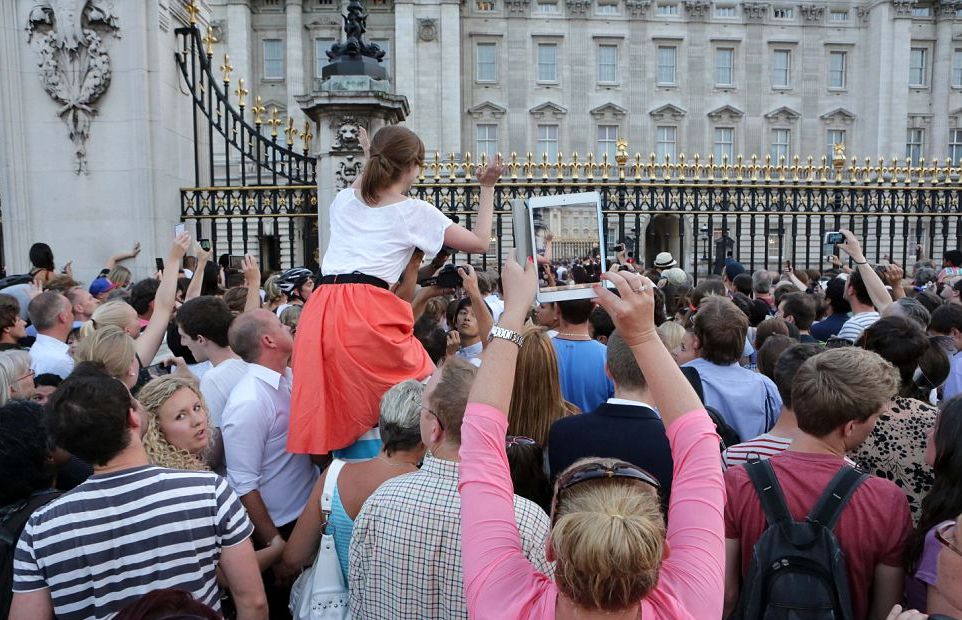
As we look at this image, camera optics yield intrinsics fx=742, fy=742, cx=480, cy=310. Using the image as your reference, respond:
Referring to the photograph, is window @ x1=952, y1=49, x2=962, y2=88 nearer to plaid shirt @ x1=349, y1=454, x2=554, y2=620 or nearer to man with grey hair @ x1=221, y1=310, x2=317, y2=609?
man with grey hair @ x1=221, y1=310, x2=317, y2=609

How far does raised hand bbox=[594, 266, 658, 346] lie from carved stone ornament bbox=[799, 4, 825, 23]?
42.3 metres

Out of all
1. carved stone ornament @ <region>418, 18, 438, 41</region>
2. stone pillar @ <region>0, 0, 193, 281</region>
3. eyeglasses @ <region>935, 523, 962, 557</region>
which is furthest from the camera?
carved stone ornament @ <region>418, 18, 438, 41</region>

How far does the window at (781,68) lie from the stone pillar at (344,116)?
3570cm

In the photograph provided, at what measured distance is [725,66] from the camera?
38188mm

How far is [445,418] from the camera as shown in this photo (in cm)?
224

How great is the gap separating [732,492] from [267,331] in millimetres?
2206

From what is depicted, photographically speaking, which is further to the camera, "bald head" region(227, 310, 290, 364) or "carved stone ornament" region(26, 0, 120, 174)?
"carved stone ornament" region(26, 0, 120, 174)

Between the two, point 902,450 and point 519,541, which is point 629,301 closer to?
point 519,541

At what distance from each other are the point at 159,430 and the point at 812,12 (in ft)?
139

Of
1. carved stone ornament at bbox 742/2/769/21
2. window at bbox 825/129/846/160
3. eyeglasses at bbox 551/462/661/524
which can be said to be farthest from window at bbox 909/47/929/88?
eyeglasses at bbox 551/462/661/524

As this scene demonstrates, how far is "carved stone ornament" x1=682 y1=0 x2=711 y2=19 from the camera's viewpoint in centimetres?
3722

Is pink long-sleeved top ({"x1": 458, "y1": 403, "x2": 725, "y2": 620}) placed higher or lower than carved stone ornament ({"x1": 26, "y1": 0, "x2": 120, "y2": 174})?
lower

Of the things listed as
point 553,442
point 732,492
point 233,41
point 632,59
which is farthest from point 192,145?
point 632,59

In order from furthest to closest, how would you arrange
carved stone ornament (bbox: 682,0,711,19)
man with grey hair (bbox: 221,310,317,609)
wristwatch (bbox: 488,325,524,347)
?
1. carved stone ornament (bbox: 682,0,711,19)
2. man with grey hair (bbox: 221,310,317,609)
3. wristwatch (bbox: 488,325,524,347)
